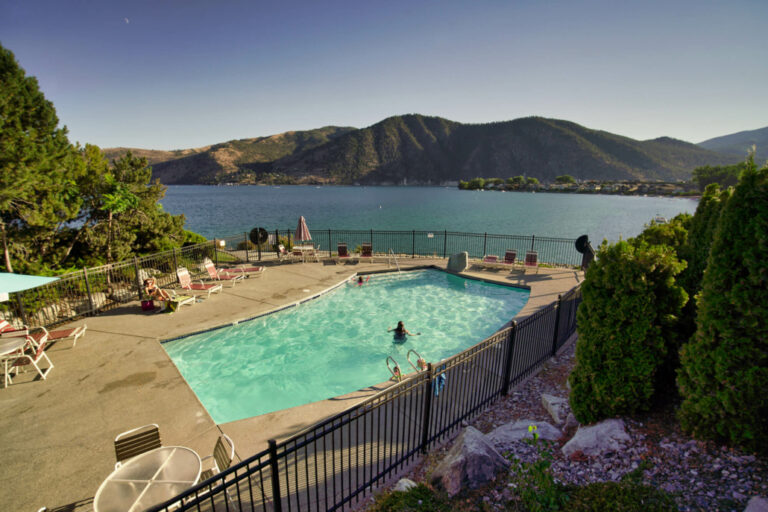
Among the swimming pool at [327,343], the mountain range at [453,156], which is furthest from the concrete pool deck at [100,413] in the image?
the mountain range at [453,156]

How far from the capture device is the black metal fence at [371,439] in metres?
3.39

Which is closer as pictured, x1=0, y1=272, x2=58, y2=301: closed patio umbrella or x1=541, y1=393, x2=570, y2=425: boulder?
x1=541, y1=393, x2=570, y2=425: boulder

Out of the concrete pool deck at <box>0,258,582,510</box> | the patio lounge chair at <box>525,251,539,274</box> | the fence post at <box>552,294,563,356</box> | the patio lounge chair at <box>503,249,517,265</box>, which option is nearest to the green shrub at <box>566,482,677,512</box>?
the concrete pool deck at <box>0,258,582,510</box>

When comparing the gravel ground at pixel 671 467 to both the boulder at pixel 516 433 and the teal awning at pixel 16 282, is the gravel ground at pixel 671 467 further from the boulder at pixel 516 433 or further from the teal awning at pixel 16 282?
the teal awning at pixel 16 282

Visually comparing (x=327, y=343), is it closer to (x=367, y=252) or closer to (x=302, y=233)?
(x=302, y=233)

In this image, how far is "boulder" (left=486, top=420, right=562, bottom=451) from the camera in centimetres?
491

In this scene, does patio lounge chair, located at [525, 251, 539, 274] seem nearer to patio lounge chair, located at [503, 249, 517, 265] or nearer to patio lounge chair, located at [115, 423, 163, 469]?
patio lounge chair, located at [503, 249, 517, 265]

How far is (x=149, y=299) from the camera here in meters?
11.0

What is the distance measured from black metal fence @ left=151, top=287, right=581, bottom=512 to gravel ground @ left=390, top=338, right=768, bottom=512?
0.52 meters

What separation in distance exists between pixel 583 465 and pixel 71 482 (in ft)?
22.1

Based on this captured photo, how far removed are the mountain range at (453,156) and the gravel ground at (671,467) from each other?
181 metres

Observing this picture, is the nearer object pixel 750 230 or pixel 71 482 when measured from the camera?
pixel 750 230

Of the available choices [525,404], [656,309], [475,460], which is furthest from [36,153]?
[656,309]

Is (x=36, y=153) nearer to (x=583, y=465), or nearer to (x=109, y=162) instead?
(x=109, y=162)
